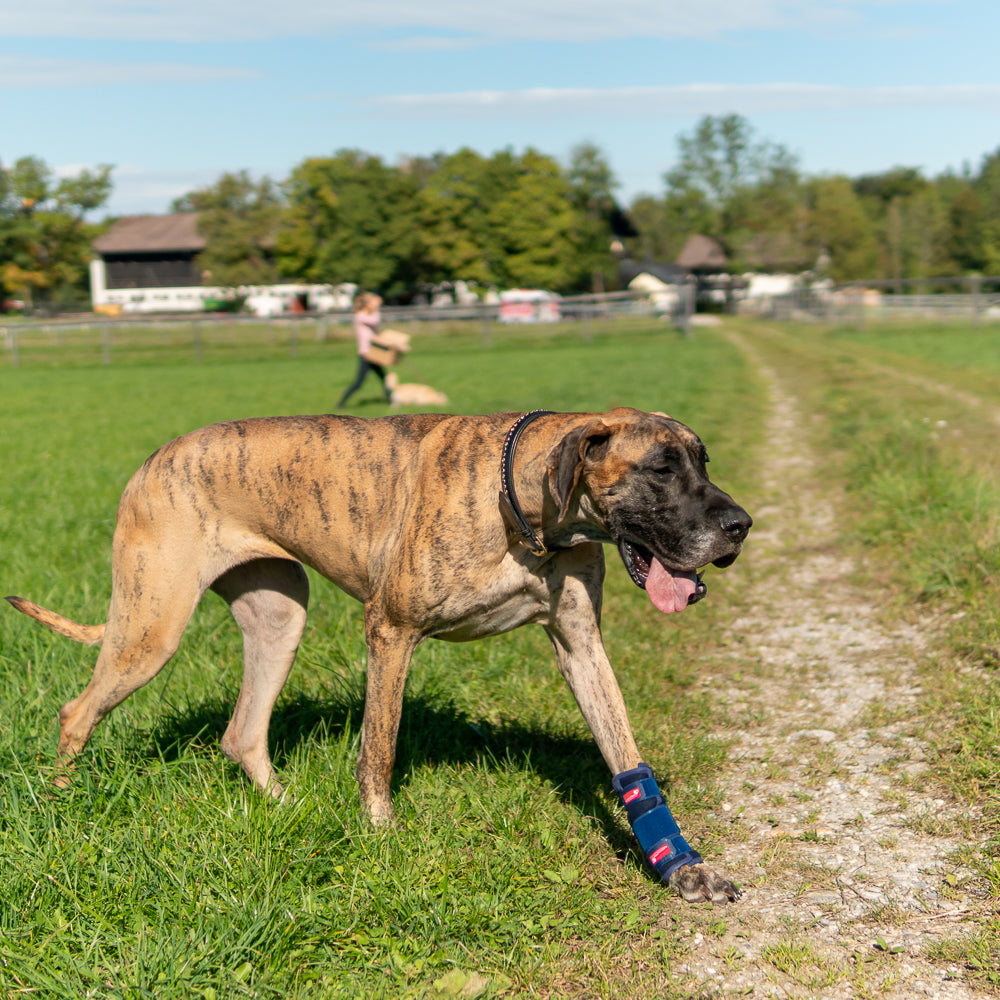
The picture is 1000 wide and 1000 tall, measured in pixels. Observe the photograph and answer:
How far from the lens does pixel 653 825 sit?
9.99ft

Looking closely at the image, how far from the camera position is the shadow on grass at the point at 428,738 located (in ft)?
12.3

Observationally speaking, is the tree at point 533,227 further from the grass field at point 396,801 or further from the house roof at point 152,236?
the grass field at point 396,801

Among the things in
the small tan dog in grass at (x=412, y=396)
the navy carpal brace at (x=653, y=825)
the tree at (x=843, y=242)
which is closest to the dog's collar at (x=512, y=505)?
the navy carpal brace at (x=653, y=825)

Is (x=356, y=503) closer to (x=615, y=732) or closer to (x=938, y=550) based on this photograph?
(x=615, y=732)

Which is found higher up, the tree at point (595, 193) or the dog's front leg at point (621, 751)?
the tree at point (595, 193)

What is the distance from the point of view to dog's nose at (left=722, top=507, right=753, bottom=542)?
282 cm

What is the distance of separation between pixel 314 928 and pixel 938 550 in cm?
462

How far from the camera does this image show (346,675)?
4.59m

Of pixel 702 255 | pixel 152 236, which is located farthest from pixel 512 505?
pixel 152 236

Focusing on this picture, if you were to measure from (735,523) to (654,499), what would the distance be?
0.25 m

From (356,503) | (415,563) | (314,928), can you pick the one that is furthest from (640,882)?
(356,503)

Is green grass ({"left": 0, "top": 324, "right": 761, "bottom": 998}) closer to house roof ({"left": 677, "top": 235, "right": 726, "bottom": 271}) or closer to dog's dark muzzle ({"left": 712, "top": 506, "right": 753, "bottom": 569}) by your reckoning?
dog's dark muzzle ({"left": 712, "top": 506, "right": 753, "bottom": 569})

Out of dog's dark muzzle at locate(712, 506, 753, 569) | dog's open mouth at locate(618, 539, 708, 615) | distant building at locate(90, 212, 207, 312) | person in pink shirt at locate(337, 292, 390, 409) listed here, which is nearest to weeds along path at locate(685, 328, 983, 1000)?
dog's open mouth at locate(618, 539, 708, 615)

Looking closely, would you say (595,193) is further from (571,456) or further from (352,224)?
(571,456)
